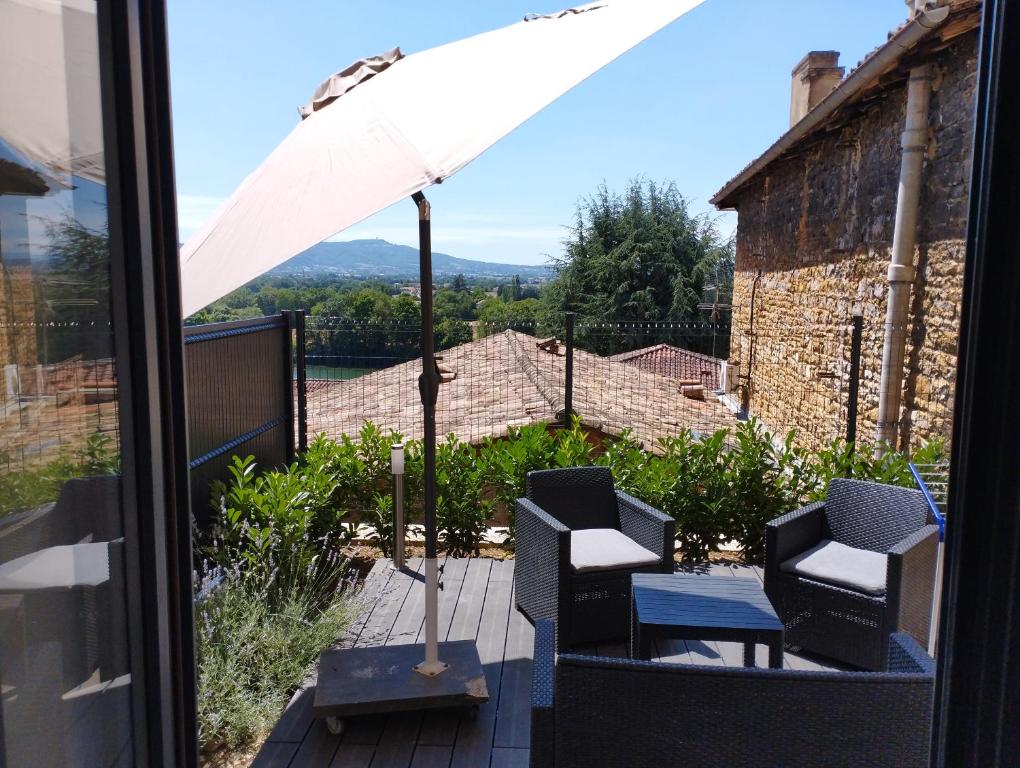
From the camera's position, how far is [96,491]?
1.08 m

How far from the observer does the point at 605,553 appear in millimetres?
3826

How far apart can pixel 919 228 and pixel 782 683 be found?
5.65 metres

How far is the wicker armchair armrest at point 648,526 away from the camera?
3.78 meters

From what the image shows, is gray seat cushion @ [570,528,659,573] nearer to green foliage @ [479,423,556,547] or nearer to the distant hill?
green foliage @ [479,423,556,547]

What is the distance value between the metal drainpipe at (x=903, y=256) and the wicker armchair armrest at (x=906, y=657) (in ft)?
14.2

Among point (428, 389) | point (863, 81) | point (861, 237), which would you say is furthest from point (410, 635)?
point (861, 237)

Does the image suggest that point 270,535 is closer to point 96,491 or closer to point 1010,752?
point 96,491

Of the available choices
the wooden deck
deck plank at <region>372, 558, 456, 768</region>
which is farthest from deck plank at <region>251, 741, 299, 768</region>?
deck plank at <region>372, 558, 456, 768</region>

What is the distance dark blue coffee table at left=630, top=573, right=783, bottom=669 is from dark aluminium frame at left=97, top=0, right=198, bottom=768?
80.8 inches

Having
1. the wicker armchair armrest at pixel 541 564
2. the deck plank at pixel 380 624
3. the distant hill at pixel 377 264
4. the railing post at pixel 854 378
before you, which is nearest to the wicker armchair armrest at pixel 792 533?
the wicker armchair armrest at pixel 541 564

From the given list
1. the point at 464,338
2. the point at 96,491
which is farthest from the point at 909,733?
the point at 464,338

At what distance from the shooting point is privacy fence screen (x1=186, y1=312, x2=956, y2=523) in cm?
511

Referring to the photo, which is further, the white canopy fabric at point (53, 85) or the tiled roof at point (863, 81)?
the tiled roof at point (863, 81)

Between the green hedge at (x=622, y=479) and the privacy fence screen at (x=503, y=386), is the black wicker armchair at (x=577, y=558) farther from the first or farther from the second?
the privacy fence screen at (x=503, y=386)
